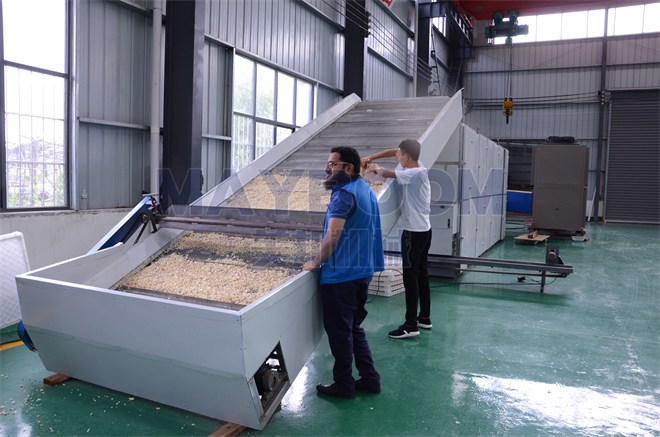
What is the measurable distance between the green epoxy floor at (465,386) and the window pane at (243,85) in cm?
445

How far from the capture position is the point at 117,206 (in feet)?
21.6

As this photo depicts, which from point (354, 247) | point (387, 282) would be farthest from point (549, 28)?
point (354, 247)

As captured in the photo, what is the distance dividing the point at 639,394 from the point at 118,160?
241 inches

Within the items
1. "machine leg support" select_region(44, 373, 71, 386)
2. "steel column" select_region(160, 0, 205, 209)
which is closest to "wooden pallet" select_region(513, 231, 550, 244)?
"steel column" select_region(160, 0, 205, 209)

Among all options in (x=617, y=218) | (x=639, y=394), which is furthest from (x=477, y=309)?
(x=617, y=218)

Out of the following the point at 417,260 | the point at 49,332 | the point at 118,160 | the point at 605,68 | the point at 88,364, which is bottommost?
the point at 88,364

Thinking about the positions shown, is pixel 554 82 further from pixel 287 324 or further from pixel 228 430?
pixel 228 430

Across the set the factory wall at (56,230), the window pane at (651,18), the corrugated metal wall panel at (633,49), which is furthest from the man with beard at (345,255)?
the window pane at (651,18)

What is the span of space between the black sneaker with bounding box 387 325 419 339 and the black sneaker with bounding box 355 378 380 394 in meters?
1.17

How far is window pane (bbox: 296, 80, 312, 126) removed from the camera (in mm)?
10445

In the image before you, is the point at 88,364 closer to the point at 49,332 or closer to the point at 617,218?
the point at 49,332

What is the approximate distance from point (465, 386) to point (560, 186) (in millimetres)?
8844

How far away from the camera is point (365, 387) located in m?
3.45

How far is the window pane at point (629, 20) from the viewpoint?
59.1ft
